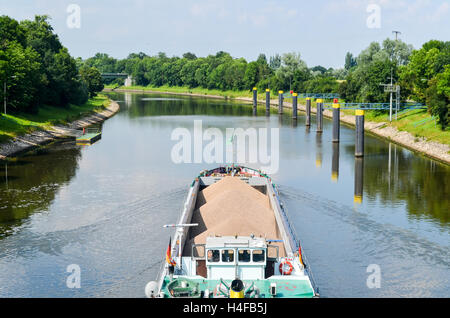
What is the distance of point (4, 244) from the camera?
33.0 m

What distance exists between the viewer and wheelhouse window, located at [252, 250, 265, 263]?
914 inches

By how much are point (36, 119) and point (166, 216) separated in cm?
5050

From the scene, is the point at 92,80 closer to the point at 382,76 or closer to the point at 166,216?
the point at 382,76

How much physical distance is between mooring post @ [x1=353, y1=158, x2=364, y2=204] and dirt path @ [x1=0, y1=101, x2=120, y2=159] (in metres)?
36.8

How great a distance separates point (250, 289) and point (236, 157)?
39.0m

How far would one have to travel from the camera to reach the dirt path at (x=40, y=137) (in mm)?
63631

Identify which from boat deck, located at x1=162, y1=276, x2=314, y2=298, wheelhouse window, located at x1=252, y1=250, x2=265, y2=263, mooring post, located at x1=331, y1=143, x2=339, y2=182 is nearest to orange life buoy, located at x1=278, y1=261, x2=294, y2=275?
boat deck, located at x1=162, y1=276, x2=314, y2=298

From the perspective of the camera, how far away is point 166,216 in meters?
38.5

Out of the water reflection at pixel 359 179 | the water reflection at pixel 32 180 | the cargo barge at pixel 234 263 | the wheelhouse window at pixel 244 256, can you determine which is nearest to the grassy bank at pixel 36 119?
the water reflection at pixel 32 180

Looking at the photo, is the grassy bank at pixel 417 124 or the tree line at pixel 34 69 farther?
the tree line at pixel 34 69

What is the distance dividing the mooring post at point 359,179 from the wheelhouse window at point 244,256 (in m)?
22.1

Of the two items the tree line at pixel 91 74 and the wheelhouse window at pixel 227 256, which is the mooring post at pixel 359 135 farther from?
the wheelhouse window at pixel 227 256

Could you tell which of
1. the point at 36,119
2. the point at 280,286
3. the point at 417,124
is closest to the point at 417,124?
the point at 417,124

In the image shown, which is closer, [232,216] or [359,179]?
[232,216]
